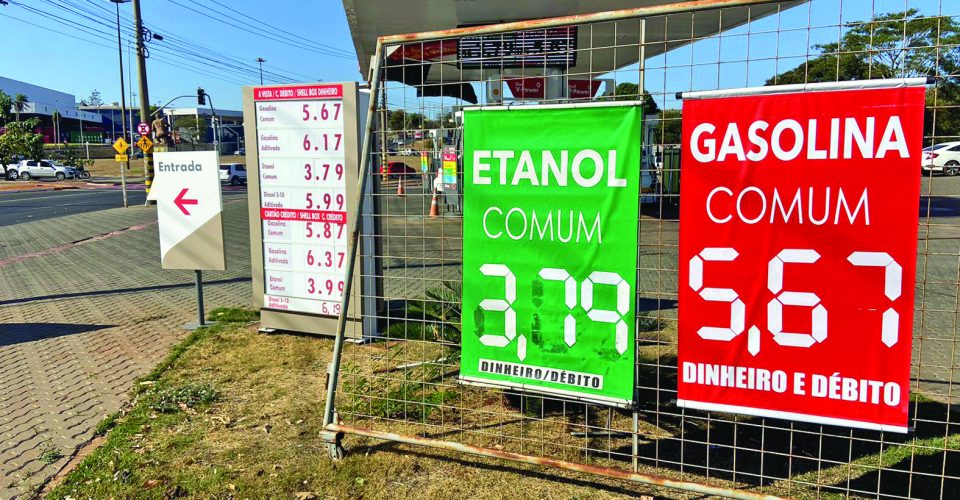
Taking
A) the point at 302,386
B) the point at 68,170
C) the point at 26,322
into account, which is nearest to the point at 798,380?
the point at 302,386

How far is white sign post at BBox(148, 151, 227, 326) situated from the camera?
6.75 meters

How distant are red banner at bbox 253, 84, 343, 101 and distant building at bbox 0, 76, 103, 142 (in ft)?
300

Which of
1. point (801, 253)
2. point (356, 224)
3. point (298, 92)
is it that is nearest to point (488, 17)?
point (298, 92)

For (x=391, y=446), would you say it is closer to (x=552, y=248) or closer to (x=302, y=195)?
(x=552, y=248)

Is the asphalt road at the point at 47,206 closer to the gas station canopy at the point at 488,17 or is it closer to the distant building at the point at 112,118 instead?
the gas station canopy at the point at 488,17

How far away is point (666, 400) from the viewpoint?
489 cm

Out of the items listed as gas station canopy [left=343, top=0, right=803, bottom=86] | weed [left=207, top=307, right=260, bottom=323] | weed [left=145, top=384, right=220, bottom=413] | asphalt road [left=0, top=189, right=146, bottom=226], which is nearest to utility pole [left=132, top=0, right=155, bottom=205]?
asphalt road [left=0, top=189, right=146, bottom=226]

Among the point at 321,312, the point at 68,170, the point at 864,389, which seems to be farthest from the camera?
the point at 68,170

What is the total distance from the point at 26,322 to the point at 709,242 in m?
7.86

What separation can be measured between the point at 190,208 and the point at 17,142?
2063 inches

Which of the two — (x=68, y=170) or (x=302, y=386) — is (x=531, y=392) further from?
(x=68, y=170)

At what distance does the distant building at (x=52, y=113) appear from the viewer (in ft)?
286

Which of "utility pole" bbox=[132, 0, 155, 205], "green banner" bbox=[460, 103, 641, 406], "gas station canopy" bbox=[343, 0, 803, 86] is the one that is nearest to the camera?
"green banner" bbox=[460, 103, 641, 406]

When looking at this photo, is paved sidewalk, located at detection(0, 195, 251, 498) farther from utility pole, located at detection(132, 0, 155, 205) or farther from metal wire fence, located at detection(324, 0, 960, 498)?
utility pole, located at detection(132, 0, 155, 205)
